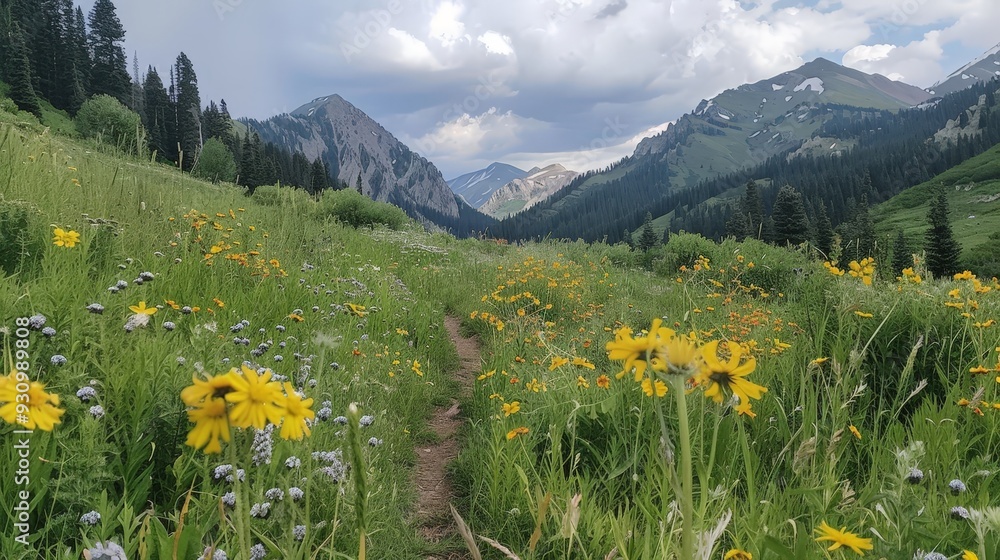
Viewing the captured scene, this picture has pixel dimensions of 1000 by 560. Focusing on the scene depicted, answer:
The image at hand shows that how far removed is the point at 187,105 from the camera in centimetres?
6347

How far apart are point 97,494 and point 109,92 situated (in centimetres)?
7708

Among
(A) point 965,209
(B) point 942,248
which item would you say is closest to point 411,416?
(B) point 942,248

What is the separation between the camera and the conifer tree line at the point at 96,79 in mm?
48031

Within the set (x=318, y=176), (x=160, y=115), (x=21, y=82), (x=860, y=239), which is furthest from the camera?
(x=318, y=176)

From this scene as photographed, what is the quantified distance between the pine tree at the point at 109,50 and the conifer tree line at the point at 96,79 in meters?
0.09

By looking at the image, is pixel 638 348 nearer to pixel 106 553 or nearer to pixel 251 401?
pixel 251 401

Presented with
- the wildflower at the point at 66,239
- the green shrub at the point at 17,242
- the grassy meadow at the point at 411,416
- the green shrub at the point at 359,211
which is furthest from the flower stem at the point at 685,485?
the green shrub at the point at 359,211

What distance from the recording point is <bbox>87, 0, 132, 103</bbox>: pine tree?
58750mm

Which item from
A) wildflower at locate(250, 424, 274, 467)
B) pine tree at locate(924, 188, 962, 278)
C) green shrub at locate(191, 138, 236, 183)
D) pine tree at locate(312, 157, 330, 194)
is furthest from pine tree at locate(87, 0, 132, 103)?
pine tree at locate(924, 188, 962, 278)

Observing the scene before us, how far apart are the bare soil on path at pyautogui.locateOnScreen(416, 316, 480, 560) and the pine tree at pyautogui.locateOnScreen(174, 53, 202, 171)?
208 ft

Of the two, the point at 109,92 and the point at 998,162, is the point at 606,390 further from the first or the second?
the point at 998,162

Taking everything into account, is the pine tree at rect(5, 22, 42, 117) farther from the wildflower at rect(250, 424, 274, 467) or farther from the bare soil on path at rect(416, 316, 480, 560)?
the wildflower at rect(250, 424, 274, 467)

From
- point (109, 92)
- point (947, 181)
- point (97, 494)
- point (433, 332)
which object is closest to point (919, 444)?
point (97, 494)

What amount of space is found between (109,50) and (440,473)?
81.4 meters
